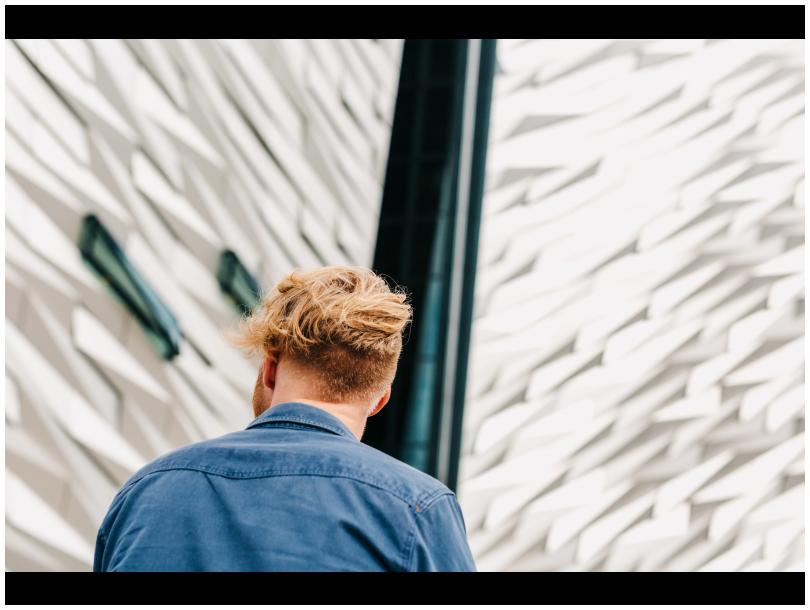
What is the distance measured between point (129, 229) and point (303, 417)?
18.9 feet

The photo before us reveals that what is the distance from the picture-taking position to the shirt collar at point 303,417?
1.52m

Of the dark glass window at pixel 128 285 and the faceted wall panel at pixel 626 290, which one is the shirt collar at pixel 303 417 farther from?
the faceted wall panel at pixel 626 290

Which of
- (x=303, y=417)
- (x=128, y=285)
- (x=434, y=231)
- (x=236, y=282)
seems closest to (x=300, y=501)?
(x=303, y=417)

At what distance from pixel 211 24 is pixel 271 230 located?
6755 millimetres

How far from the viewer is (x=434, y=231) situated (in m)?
20.3

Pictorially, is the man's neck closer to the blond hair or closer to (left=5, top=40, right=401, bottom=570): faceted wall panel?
the blond hair

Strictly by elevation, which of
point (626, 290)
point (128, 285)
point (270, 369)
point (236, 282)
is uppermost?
point (626, 290)

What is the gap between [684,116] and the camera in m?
16.2

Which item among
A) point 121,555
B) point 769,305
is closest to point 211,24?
point 121,555

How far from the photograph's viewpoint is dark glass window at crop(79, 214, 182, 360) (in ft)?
20.9

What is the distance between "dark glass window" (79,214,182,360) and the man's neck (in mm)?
5179

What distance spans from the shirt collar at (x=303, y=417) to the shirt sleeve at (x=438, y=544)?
0.24 meters

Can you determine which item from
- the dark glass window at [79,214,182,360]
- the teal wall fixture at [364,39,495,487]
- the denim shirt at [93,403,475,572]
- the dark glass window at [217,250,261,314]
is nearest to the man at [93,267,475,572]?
the denim shirt at [93,403,475,572]

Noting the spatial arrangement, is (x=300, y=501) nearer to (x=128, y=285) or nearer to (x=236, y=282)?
(x=128, y=285)
